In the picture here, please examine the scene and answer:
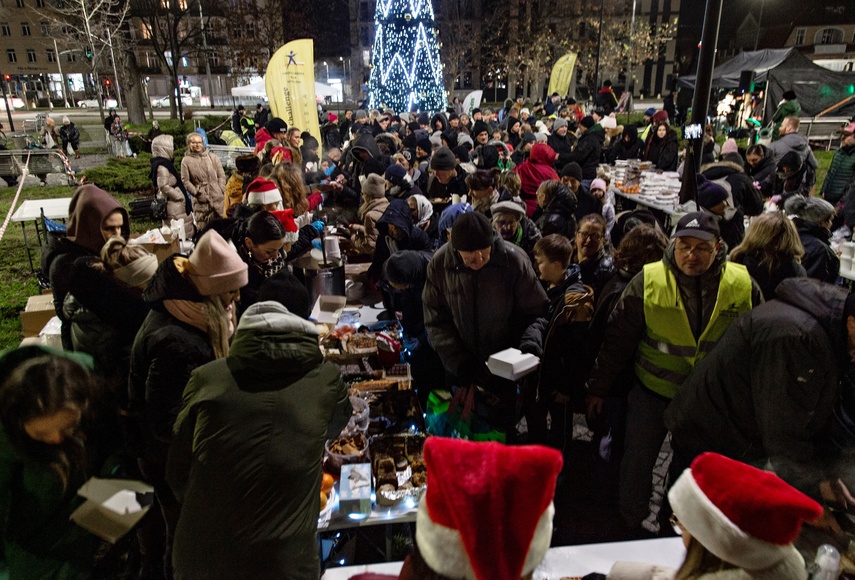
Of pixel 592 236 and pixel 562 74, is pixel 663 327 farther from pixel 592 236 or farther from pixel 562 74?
pixel 562 74

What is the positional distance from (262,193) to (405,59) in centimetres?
1985

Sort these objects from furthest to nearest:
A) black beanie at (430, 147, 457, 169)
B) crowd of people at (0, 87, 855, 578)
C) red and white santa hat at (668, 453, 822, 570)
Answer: black beanie at (430, 147, 457, 169) → crowd of people at (0, 87, 855, 578) → red and white santa hat at (668, 453, 822, 570)

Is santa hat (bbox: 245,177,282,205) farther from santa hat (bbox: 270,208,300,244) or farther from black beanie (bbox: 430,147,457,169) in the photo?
black beanie (bbox: 430,147,457,169)

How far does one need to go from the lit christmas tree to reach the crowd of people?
19.6 meters

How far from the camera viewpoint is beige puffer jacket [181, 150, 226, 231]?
7.70m

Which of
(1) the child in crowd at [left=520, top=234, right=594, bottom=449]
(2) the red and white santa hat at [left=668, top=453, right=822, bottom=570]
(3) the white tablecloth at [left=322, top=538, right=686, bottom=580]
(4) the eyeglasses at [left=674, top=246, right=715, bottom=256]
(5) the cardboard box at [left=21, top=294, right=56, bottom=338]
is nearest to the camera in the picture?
(2) the red and white santa hat at [left=668, top=453, right=822, bottom=570]

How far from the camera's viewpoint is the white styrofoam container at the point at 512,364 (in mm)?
2990

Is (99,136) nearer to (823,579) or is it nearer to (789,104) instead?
(789,104)

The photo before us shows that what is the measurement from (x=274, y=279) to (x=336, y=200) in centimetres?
546

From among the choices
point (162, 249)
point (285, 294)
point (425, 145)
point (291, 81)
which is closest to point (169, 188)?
point (162, 249)

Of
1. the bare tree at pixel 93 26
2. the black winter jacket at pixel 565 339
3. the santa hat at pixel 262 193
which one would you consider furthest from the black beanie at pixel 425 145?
the bare tree at pixel 93 26

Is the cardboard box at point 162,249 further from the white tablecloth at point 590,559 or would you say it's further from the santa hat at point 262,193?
the white tablecloth at point 590,559

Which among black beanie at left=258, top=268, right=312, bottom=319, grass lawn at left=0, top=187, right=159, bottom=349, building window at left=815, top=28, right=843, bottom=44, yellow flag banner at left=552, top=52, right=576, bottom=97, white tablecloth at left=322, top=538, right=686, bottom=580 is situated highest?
building window at left=815, top=28, right=843, bottom=44

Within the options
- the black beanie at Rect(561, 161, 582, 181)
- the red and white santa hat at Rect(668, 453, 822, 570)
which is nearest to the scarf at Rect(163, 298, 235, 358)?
the red and white santa hat at Rect(668, 453, 822, 570)
